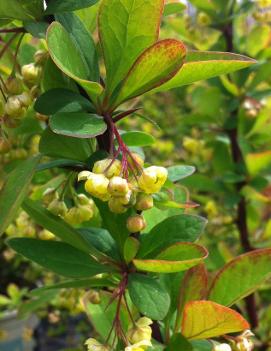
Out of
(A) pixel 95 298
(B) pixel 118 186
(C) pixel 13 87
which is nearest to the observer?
(B) pixel 118 186

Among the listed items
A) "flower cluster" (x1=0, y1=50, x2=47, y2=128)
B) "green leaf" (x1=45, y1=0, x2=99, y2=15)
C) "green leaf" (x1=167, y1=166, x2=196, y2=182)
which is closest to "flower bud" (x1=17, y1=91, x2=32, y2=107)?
"flower cluster" (x1=0, y1=50, x2=47, y2=128)

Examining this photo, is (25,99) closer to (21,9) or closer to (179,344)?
(21,9)

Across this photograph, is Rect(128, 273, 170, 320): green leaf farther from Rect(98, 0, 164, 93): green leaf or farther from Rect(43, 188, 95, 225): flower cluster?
Rect(98, 0, 164, 93): green leaf

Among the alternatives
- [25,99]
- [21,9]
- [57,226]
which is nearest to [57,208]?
[57,226]

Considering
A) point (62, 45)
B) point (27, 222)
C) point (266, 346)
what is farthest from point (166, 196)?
point (266, 346)

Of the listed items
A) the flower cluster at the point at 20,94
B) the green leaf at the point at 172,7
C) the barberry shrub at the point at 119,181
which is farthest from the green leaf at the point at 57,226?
the green leaf at the point at 172,7

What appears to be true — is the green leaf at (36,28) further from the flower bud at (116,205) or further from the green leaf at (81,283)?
the green leaf at (81,283)

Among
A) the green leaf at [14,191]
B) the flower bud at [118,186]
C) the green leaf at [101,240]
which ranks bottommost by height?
the green leaf at [101,240]
